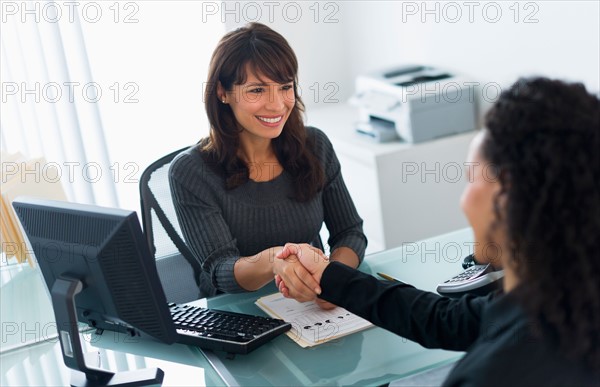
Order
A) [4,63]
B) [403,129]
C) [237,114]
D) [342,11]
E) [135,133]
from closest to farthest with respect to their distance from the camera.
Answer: [237,114] < [403,129] < [4,63] < [135,133] < [342,11]

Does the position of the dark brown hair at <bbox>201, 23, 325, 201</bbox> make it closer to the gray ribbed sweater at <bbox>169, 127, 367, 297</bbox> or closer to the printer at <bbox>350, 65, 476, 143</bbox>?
the gray ribbed sweater at <bbox>169, 127, 367, 297</bbox>

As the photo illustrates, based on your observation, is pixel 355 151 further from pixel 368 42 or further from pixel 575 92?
pixel 575 92

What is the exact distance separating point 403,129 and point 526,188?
2306mm

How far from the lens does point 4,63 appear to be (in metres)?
3.62

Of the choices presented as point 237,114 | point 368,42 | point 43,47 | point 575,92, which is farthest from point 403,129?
point 575,92

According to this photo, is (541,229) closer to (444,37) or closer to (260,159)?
(260,159)

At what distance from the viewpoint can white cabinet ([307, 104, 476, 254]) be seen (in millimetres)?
3328

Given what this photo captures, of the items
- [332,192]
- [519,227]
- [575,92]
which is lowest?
[332,192]

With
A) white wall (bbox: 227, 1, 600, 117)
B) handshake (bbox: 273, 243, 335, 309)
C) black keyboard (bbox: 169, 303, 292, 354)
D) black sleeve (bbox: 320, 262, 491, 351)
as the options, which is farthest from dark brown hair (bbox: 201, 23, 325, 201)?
white wall (bbox: 227, 1, 600, 117)

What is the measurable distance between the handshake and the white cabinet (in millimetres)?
1508

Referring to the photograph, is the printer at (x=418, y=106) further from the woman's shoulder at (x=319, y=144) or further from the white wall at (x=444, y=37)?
the woman's shoulder at (x=319, y=144)

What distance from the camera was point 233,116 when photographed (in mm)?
2230

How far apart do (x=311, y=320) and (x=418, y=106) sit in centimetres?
176

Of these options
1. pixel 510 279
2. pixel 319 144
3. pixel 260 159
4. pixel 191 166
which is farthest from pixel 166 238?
pixel 510 279
